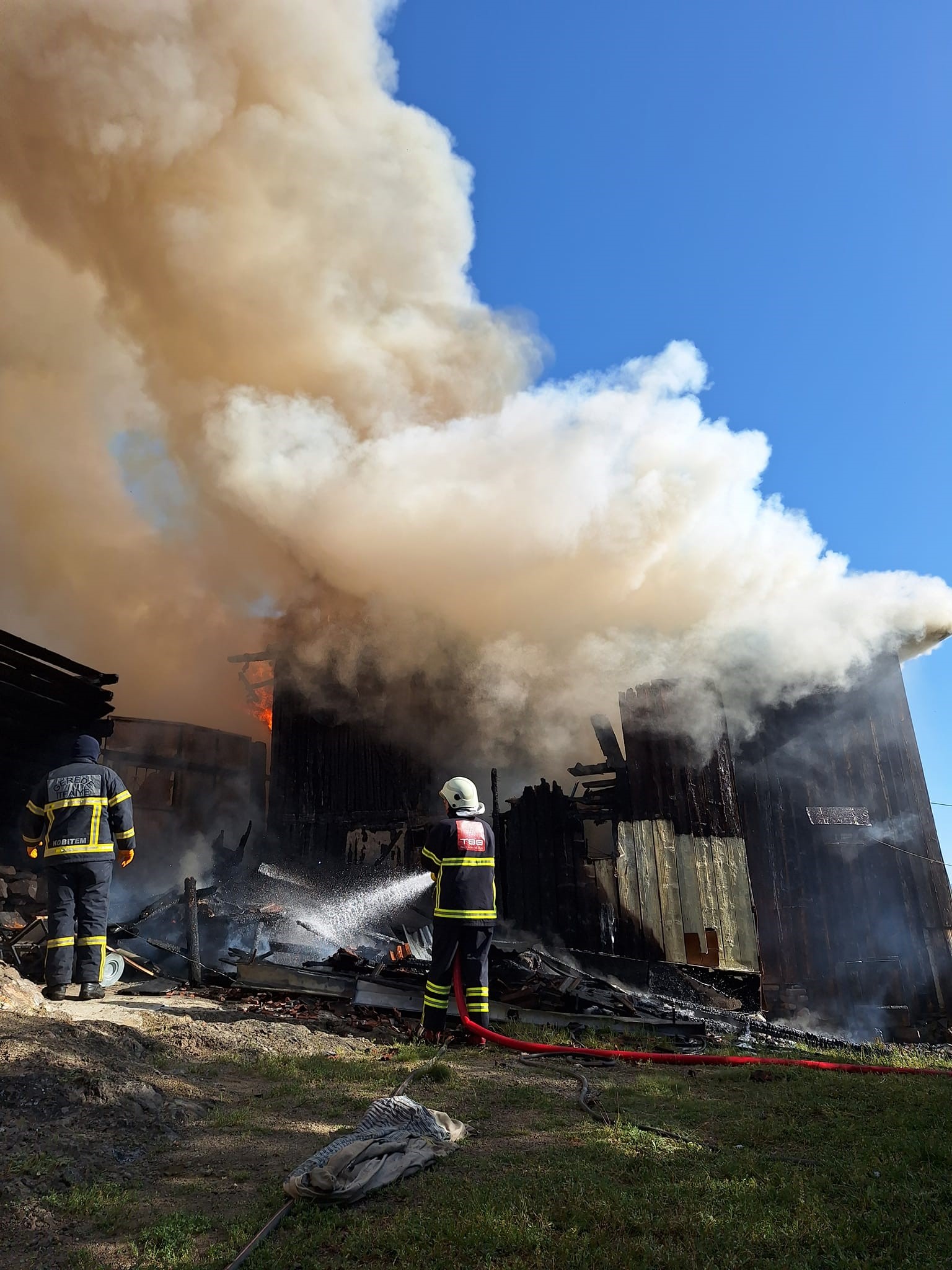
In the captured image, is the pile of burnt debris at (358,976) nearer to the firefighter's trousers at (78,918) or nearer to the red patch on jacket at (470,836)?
the firefighter's trousers at (78,918)

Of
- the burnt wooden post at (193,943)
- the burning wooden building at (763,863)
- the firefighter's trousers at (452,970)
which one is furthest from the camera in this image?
the burning wooden building at (763,863)

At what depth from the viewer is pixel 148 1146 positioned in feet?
11.2

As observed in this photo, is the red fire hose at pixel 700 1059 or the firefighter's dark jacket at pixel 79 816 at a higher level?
the firefighter's dark jacket at pixel 79 816

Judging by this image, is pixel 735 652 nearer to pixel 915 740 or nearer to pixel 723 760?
pixel 723 760

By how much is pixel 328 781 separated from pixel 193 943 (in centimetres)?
600

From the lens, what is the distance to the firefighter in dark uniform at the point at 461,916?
630 cm

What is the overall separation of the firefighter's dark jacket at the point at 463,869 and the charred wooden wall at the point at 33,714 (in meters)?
6.98

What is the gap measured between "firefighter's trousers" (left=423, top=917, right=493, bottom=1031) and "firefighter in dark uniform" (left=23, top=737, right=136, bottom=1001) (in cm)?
273

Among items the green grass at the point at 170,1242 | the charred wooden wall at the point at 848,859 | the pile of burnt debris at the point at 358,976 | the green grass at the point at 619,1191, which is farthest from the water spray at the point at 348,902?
the green grass at the point at 170,1242

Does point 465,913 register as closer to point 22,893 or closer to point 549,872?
point 549,872

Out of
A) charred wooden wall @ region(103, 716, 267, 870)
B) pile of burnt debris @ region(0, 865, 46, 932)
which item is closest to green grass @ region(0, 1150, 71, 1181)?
pile of burnt debris @ region(0, 865, 46, 932)

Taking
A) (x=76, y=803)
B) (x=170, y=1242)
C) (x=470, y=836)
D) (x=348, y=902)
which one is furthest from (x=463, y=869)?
(x=348, y=902)

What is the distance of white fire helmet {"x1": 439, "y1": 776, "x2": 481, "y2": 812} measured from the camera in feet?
22.7

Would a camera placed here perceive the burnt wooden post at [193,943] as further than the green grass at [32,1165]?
Yes
